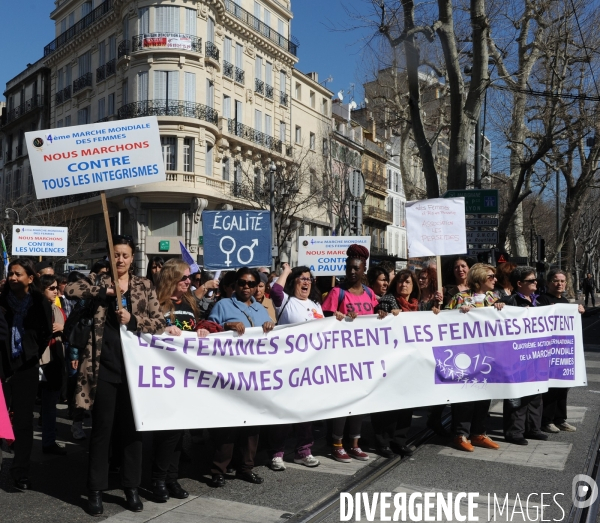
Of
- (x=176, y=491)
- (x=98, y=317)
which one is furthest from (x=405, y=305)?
(x=98, y=317)

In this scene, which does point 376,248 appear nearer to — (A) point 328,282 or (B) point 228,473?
(A) point 328,282

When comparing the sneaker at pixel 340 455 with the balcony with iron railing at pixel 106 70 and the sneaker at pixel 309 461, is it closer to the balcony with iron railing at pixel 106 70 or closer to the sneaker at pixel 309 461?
the sneaker at pixel 309 461

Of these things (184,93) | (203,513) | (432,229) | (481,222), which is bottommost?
(203,513)

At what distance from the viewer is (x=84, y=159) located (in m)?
5.63

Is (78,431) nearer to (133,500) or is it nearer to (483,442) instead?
(133,500)

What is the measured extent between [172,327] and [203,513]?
1.33m

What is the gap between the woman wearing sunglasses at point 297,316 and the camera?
6.22 meters

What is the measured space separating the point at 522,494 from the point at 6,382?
13.1ft

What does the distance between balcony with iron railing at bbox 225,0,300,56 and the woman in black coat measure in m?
35.0

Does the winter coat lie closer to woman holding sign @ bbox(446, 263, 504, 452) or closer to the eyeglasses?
the eyeglasses

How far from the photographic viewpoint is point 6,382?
5.68 metres

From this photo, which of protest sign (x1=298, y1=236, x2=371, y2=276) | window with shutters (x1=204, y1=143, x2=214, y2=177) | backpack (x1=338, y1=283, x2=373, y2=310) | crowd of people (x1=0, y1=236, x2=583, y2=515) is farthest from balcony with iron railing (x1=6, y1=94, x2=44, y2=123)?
backpack (x1=338, y1=283, x2=373, y2=310)

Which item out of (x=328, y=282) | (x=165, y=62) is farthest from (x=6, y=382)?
(x=165, y=62)

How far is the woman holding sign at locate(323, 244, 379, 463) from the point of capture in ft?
21.4
